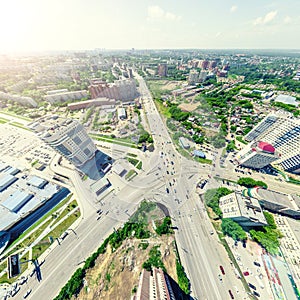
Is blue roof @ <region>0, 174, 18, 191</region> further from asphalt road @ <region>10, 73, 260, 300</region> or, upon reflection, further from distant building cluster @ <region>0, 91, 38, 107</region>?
distant building cluster @ <region>0, 91, 38, 107</region>

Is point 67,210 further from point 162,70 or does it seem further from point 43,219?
point 162,70

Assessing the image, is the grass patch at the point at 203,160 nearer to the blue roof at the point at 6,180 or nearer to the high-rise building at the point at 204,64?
the blue roof at the point at 6,180

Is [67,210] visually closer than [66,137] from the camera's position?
Yes

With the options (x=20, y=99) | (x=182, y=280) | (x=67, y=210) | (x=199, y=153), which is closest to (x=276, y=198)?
(x=199, y=153)

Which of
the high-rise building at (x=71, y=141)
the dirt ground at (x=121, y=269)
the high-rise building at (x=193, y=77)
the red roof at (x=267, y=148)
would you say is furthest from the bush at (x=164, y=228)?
the high-rise building at (x=193, y=77)

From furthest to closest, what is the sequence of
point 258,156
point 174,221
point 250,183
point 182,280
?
point 258,156, point 250,183, point 174,221, point 182,280

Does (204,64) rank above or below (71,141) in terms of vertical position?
below

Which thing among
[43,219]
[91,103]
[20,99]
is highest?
[91,103]
